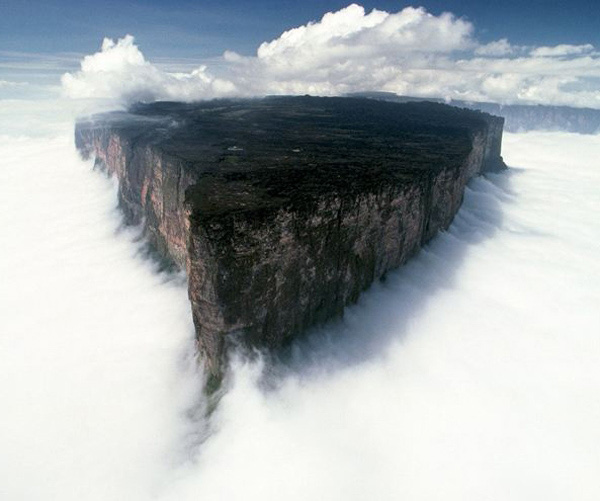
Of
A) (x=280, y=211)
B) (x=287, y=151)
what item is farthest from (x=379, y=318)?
(x=287, y=151)

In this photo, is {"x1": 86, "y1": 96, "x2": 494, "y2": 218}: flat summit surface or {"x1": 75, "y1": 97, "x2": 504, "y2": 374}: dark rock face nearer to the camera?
{"x1": 75, "y1": 97, "x2": 504, "y2": 374}: dark rock face

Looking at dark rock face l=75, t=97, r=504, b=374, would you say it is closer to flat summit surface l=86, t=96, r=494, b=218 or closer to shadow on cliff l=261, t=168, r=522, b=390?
flat summit surface l=86, t=96, r=494, b=218

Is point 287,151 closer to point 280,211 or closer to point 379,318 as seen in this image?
point 280,211

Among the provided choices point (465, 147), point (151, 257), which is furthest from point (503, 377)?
point (151, 257)

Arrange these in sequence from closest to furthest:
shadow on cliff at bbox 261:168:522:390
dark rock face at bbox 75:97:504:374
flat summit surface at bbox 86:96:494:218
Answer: dark rock face at bbox 75:97:504:374 < flat summit surface at bbox 86:96:494:218 < shadow on cliff at bbox 261:168:522:390

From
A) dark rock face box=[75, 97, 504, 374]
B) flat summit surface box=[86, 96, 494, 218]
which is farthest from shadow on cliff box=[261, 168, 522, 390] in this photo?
flat summit surface box=[86, 96, 494, 218]

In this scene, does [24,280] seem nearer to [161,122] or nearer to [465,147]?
[161,122]
